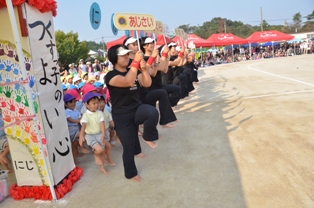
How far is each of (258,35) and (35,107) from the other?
86.6 feet

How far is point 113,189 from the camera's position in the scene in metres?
3.01

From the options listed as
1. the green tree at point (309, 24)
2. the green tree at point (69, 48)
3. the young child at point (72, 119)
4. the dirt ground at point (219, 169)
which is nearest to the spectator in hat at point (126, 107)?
the dirt ground at point (219, 169)

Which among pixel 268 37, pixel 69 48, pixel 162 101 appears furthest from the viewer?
pixel 69 48

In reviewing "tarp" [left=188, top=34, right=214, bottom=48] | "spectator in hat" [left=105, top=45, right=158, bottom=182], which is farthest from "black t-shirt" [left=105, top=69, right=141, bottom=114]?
"tarp" [left=188, top=34, right=214, bottom=48]

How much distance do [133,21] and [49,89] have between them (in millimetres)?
1711

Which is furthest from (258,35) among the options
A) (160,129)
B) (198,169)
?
(198,169)

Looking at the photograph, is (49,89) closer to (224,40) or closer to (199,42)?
(199,42)

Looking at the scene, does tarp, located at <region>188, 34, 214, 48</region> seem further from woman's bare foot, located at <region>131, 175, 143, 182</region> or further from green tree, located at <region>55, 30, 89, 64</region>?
woman's bare foot, located at <region>131, 175, 143, 182</region>

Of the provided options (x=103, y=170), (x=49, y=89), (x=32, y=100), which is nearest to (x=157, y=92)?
(x=103, y=170)

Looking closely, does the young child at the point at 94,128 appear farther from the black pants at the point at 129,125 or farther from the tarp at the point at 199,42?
the tarp at the point at 199,42

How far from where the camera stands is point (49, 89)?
3.01m

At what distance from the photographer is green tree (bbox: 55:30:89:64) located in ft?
107

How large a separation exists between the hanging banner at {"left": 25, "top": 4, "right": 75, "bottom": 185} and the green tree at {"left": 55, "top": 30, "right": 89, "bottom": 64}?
1188 inches

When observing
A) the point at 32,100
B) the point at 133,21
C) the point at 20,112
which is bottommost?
the point at 20,112
